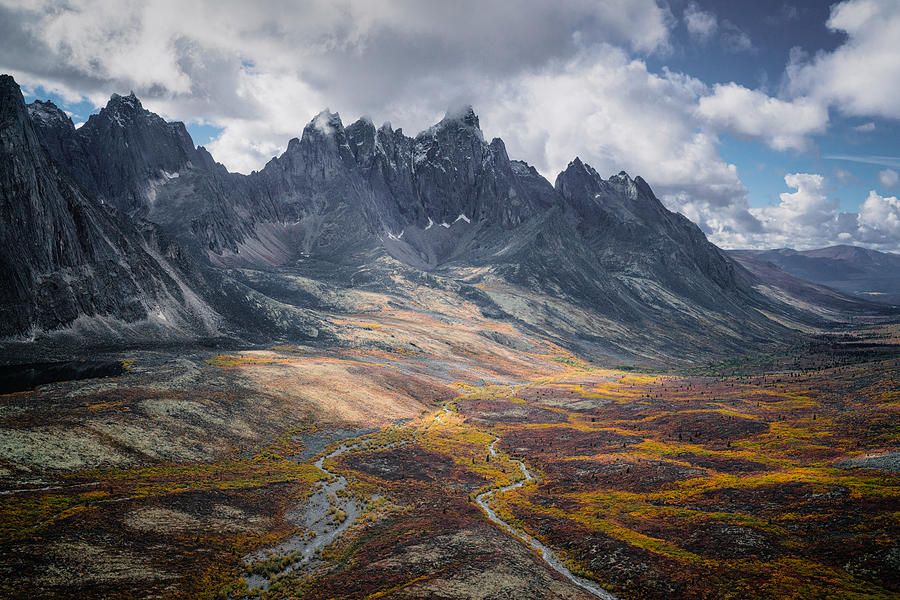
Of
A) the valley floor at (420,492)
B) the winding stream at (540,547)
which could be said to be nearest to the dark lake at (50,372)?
the valley floor at (420,492)

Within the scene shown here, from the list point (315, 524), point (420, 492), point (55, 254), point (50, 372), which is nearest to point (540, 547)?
point (420, 492)

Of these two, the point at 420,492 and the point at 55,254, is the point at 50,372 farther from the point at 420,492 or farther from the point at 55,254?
the point at 420,492

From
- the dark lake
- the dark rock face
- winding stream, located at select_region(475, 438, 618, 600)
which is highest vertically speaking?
the dark rock face

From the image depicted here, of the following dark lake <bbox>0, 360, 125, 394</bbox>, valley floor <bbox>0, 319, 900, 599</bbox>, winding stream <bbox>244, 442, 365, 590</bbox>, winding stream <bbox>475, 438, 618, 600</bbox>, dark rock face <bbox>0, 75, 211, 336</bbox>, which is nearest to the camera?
valley floor <bbox>0, 319, 900, 599</bbox>

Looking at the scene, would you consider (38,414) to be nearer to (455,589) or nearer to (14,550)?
(14,550)

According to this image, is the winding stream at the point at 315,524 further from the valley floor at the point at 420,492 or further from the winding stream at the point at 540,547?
the winding stream at the point at 540,547

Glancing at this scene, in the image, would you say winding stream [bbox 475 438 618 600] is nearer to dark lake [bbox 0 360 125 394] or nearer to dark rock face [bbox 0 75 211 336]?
dark lake [bbox 0 360 125 394]

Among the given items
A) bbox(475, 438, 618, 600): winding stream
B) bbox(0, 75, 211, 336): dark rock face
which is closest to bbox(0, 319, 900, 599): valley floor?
bbox(475, 438, 618, 600): winding stream
